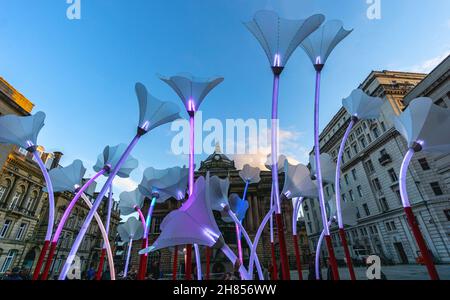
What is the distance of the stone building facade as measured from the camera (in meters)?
22.8

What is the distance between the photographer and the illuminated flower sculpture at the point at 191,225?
516 cm

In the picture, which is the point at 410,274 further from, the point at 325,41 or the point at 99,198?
the point at 99,198

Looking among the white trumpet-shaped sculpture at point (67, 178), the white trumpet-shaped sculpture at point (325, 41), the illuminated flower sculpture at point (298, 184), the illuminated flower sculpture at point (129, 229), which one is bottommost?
the illuminated flower sculpture at point (129, 229)

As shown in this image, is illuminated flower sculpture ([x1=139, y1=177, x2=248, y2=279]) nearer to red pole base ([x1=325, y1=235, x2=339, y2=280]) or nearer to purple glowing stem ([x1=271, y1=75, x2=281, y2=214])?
purple glowing stem ([x1=271, y1=75, x2=281, y2=214])

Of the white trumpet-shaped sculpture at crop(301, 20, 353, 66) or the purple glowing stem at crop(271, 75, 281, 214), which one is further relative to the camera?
the white trumpet-shaped sculpture at crop(301, 20, 353, 66)

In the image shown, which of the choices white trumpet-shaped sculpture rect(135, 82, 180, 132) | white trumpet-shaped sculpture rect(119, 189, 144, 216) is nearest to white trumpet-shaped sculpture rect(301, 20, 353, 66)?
white trumpet-shaped sculpture rect(135, 82, 180, 132)

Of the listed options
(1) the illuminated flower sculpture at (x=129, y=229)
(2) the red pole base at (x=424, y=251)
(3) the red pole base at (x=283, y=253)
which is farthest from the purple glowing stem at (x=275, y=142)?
(1) the illuminated flower sculpture at (x=129, y=229)

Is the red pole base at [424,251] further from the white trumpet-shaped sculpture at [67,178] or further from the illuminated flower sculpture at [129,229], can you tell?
the illuminated flower sculpture at [129,229]

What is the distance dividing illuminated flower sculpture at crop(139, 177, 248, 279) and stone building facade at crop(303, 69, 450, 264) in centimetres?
1943

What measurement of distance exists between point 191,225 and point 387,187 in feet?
107

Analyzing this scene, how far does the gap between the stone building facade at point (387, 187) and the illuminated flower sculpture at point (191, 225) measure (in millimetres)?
19432

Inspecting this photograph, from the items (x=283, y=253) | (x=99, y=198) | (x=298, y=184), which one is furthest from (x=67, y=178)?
(x=298, y=184)

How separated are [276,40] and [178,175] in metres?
7.17

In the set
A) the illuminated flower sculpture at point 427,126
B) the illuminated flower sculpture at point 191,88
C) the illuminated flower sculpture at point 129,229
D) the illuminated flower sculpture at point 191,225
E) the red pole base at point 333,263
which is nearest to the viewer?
the illuminated flower sculpture at point 191,225
